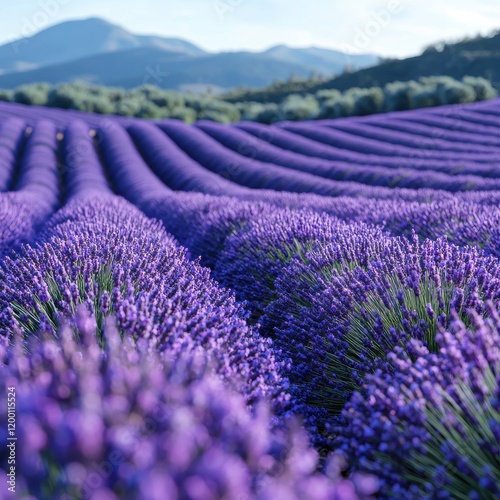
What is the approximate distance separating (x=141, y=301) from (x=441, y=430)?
1340 millimetres

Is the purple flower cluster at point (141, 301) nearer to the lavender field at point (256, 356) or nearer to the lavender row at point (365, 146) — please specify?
the lavender field at point (256, 356)

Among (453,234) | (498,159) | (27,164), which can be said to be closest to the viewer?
(453,234)

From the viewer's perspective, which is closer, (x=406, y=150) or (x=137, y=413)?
(x=137, y=413)

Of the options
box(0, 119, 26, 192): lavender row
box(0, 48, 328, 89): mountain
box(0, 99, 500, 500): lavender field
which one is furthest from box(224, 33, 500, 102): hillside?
box(0, 48, 328, 89): mountain

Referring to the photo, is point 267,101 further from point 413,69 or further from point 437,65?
point 437,65

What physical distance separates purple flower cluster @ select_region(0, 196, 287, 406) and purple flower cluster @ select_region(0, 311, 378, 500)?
845 millimetres

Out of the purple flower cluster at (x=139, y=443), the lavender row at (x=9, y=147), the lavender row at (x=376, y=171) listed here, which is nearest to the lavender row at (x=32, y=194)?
the lavender row at (x=9, y=147)

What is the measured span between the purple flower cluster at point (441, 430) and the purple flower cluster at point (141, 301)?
486mm

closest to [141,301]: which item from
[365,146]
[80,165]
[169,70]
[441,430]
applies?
[441,430]

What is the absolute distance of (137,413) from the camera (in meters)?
1.07

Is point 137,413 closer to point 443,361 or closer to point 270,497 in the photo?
point 270,497

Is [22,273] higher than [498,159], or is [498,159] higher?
[22,273]

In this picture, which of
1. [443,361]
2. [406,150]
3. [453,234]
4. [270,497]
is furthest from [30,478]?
[406,150]

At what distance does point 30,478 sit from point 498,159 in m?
13.6
